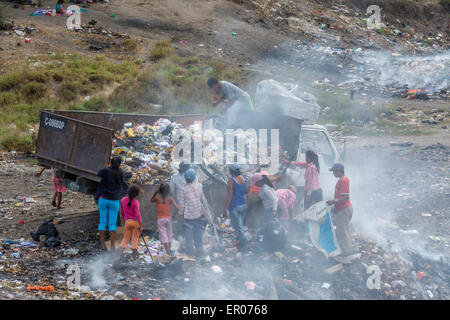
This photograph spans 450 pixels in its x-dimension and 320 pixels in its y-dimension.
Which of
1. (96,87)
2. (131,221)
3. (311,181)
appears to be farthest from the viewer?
(96,87)

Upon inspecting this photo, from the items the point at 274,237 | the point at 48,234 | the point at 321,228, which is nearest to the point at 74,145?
the point at 48,234

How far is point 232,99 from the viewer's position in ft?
29.8

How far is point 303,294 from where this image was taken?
582 centimetres

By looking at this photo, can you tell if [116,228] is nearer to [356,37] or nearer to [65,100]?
[65,100]

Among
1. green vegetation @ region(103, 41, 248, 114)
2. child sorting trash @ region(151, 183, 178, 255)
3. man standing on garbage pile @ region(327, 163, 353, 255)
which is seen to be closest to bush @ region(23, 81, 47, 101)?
green vegetation @ region(103, 41, 248, 114)

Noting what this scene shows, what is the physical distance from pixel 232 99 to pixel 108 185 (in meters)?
3.55

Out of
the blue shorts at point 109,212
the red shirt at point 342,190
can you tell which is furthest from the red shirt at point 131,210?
the red shirt at point 342,190

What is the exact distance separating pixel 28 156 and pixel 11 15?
48.4 feet

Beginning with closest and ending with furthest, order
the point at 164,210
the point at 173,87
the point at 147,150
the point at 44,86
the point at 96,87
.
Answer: the point at 164,210, the point at 147,150, the point at 44,86, the point at 96,87, the point at 173,87

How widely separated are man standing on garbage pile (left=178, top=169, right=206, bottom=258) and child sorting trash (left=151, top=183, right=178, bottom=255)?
16 cm

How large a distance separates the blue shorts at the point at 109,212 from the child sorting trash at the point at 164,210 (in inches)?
22.2

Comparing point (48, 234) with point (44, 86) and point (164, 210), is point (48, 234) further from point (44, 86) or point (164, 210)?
point (44, 86)

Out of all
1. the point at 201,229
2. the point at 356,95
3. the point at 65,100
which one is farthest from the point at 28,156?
the point at 356,95

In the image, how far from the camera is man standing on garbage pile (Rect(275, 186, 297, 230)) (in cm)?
707
